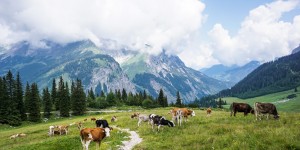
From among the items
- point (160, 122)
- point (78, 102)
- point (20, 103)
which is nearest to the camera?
point (160, 122)

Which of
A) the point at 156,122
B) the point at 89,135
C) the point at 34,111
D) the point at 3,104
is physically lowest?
the point at 89,135

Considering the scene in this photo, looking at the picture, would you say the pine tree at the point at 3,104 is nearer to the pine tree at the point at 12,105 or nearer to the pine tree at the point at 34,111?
the pine tree at the point at 12,105

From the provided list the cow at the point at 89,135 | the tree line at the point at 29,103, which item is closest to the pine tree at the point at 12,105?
the tree line at the point at 29,103

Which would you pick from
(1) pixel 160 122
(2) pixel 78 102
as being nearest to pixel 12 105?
(2) pixel 78 102

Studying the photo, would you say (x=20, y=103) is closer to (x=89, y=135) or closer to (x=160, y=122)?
(x=160, y=122)

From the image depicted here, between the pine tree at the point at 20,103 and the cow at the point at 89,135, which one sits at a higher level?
the pine tree at the point at 20,103

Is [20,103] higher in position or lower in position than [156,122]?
higher

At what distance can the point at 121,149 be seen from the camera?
1112 inches

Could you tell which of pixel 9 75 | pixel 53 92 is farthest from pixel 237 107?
pixel 53 92

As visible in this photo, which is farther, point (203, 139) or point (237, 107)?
point (237, 107)

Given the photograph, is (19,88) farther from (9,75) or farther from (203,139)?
(203,139)

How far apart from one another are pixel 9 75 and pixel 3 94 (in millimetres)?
16133

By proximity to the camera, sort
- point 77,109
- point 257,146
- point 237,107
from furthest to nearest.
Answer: point 77,109, point 237,107, point 257,146

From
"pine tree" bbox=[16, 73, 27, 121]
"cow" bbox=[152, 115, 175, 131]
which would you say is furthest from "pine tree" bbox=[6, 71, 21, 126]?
"cow" bbox=[152, 115, 175, 131]
